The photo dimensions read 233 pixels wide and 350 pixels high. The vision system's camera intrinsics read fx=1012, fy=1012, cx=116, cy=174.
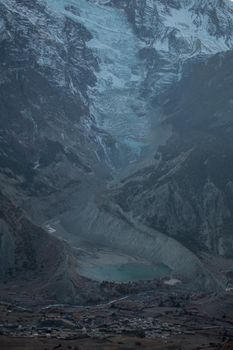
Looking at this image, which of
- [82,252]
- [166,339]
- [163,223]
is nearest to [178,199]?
[163,223]

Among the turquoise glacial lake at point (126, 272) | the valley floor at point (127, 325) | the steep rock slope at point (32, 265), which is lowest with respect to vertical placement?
the turquoise glacial lake at point (126, 272)

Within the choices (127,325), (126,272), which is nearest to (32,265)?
(126,272)

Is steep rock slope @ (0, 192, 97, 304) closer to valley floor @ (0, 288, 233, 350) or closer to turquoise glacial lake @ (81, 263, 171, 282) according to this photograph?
turquoise glacial lake @ (81, 263, 171, 282)

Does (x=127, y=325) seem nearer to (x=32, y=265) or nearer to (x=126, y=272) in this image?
(x=32, y=265)

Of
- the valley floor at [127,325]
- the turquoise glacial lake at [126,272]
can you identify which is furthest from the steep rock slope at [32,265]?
the valley floor at [127,325]

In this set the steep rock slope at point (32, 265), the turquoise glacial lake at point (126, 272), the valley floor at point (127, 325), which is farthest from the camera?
the turquoise glacial lake at point (126, 272)

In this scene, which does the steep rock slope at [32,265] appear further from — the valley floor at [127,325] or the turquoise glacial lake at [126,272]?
the valley floor at [127,325]

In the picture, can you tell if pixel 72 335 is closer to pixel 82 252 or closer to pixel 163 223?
pixel 82 252

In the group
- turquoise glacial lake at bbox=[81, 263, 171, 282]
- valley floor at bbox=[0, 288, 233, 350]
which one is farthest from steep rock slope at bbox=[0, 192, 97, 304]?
valley floor at bbox=[0, 288, 233, 350]
